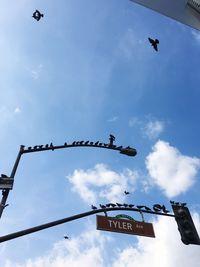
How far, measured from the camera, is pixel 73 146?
10.0m

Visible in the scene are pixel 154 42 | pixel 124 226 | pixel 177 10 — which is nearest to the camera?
pixel 124 226

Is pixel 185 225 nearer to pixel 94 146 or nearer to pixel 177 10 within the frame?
pixel 94 146

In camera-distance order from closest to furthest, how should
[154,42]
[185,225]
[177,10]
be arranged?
[185,225], [177,10], [154,42]

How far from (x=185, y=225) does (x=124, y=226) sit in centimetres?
179

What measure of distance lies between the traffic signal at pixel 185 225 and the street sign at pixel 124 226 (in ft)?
3.08

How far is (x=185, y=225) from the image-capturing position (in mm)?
7996

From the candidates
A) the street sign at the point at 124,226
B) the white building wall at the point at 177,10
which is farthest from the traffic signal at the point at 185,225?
the white building wall at the point at 177,10

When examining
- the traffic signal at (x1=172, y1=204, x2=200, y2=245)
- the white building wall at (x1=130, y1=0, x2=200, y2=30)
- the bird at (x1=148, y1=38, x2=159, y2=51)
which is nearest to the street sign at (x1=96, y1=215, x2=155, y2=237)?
the traffic signal at (x1=172, y1=204, x2=200, y2=245)

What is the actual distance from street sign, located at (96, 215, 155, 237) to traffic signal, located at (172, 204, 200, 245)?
94cm

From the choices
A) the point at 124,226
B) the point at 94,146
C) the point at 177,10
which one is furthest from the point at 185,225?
the point at 177,10

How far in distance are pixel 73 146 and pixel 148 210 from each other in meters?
3.48

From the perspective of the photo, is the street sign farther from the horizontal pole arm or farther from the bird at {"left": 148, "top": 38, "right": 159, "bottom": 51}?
the bird at {"left": 148, "top": 38, "right": 159, "bottom": 51}

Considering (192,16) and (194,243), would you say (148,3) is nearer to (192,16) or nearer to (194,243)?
(192,16)

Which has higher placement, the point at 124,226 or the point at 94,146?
the point at 94,146
